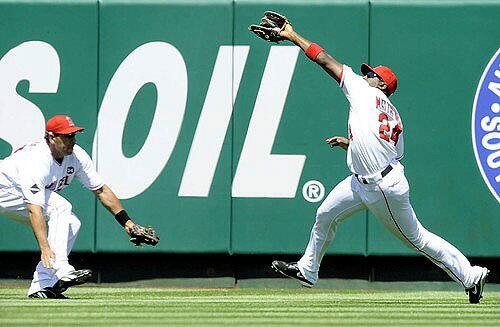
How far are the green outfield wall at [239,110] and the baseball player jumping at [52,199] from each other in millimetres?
1834

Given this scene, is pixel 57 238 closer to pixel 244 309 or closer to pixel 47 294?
pixel 47 294

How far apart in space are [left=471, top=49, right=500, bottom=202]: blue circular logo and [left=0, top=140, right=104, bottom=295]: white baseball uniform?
12.5 ft

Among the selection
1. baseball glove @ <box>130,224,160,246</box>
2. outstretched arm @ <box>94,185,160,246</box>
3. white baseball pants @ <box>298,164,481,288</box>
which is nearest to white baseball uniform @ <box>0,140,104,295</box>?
outstretched arm @ <box>94,185,160,246</box>

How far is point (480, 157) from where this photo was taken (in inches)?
468

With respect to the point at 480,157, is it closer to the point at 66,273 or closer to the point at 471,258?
the point at 471,258

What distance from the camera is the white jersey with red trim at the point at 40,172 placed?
969 centimetres

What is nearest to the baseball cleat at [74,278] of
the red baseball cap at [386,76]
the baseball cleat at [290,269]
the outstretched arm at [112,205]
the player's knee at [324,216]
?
the outstretched arm at [112,205]

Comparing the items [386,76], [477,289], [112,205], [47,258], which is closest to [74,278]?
[47,258]

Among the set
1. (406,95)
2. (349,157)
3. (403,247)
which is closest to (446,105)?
(406,95)

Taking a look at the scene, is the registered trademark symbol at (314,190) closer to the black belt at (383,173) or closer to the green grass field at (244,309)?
the green grass field at (244,309)

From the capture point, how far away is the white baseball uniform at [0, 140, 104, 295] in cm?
960

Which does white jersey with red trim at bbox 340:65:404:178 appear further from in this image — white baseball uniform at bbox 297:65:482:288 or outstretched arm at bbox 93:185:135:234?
outstretched arm at bbox 93:185:135:234

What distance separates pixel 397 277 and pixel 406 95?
173cm

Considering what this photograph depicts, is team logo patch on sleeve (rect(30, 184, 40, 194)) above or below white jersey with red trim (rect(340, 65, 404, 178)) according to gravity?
below
